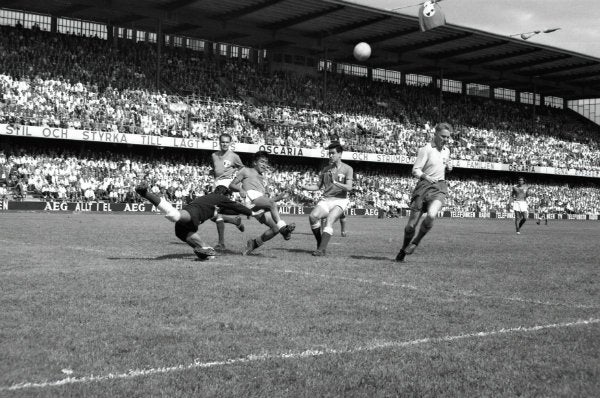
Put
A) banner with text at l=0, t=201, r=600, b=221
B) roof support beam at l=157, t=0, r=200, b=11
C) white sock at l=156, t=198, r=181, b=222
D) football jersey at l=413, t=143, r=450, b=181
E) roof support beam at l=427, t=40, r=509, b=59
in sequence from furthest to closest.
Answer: roof support beam at l=427, t=40, r=509, b=59 < roof support beam at l=157, t=0, r=200, b=11 < banner with text at l=0, t=201, r=600, b=221 < football jersey at l=413, t=143, r=450, b=181 < white sock at l=156, t=198, r=181, b=222

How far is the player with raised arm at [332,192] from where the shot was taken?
1327 centimetres

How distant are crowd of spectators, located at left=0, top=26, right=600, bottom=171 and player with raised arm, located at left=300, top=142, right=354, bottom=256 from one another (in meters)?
28.4

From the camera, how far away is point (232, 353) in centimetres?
529

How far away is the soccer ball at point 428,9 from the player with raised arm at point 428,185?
2588 cm

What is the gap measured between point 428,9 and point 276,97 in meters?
17.5

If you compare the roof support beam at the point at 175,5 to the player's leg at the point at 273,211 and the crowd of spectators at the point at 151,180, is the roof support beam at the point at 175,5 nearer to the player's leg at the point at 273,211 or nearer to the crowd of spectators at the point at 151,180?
the crowd of spectators at the point at 151,180

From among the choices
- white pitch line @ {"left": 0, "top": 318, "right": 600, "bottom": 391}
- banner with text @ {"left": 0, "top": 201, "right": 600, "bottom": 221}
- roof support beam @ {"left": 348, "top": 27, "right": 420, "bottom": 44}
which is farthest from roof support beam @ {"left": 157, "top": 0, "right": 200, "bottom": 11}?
white pitch line @ {"left": 0, "top": 318, "right": 600, "bottom": 391}

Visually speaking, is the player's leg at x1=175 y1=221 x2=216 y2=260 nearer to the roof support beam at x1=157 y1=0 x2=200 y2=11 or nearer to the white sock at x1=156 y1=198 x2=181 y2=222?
the white sock at x1=156 y1=198 x2=181 y2=222

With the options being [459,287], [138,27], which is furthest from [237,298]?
[138,27]

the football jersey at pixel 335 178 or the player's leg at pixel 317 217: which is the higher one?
the football jersey at pixel 335 178

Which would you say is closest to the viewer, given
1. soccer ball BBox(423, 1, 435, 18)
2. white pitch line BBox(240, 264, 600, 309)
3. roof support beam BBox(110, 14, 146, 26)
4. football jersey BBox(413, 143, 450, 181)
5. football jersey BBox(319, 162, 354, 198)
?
white pitch line BBox(240, 264, 600, 309)

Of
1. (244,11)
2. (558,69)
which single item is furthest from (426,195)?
(558,69)

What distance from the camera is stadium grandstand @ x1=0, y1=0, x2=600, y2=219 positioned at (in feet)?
133

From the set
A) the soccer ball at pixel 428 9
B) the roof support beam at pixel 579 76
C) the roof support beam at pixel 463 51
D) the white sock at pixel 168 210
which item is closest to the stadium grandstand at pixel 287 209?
the white sock at pixel 168 210
